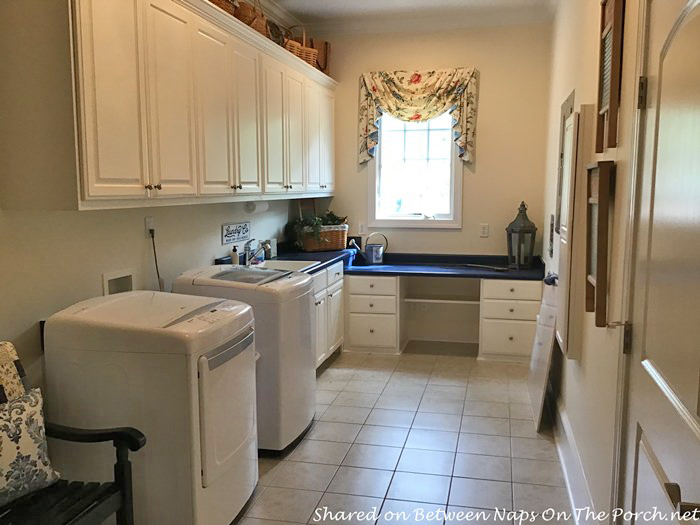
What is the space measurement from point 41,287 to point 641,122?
7.35 feet

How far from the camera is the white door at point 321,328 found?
4.31 meters

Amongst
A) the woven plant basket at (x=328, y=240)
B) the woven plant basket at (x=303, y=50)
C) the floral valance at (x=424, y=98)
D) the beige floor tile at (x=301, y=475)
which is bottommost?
the beige floor tile at (x=301, y=475)

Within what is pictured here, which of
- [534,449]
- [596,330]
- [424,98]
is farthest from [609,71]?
[424,98]

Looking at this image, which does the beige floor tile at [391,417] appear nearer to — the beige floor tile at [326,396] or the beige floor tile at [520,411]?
the beige floor tile at [326,396]

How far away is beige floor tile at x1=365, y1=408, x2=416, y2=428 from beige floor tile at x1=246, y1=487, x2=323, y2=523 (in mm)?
886

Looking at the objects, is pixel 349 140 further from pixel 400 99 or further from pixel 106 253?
pixel 106 253

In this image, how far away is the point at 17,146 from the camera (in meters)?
2.24

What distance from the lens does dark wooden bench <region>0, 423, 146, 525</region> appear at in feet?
5.95

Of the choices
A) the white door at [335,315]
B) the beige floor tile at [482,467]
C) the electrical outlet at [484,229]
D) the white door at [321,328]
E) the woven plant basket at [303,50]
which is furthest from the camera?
the electrical outlet at [484,229]

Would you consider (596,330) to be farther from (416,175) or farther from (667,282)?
(416,175)

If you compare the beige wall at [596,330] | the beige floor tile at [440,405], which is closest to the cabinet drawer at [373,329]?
the beige floor tile at [440,405]

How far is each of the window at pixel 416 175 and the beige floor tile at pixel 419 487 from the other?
2.78m

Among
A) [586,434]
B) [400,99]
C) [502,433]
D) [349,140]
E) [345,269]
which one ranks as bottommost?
[502,433]

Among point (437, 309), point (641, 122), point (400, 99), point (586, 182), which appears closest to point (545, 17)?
point (400, 99)
